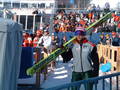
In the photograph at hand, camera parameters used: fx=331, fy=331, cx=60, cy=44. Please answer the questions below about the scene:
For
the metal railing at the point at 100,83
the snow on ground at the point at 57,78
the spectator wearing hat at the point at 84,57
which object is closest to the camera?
the metal railing at the point at 100,83

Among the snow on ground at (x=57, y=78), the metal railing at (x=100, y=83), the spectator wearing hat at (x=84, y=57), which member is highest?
the spectator wearing hat at (x=84, y=57)

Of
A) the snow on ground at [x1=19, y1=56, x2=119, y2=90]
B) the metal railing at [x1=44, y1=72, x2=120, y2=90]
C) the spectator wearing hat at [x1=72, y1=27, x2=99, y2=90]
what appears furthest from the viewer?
the snow on ground at [x1=19, y1=56, x2=119, y2=90]

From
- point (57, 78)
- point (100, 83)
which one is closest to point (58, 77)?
point (57, 78)

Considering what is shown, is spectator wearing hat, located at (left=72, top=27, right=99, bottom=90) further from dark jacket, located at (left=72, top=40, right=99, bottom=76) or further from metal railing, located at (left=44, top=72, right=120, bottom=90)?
metal railing, located at (left=44, top=72, right=120, bottom=90)

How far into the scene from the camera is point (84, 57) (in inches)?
241

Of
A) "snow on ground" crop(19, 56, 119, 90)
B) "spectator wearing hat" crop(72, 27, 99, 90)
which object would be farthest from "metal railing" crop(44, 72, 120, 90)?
"snow on ground" crop(19, 56, 119, 90)

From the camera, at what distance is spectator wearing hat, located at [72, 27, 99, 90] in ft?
20.1

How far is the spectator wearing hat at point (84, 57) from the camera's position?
6.12 meters

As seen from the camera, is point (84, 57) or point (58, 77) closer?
point (84, 57)

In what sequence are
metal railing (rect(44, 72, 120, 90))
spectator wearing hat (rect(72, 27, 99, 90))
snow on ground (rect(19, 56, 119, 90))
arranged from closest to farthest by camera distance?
metal railing (rect(44, 72, 120, 90)) → spectator wearing hat (rect(72, 27, 99, 90)) → snow on ground (rect(19, 56, 119, 90))

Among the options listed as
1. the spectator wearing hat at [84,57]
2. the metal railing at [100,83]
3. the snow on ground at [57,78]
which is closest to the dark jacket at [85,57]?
the spectator wearing hat at [84,57]

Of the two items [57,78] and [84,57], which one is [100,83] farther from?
[57,78]

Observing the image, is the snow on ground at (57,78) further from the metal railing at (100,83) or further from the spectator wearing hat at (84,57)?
the metal railing at (100,83)

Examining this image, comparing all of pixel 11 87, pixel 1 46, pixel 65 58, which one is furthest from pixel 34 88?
pixel 1 46
